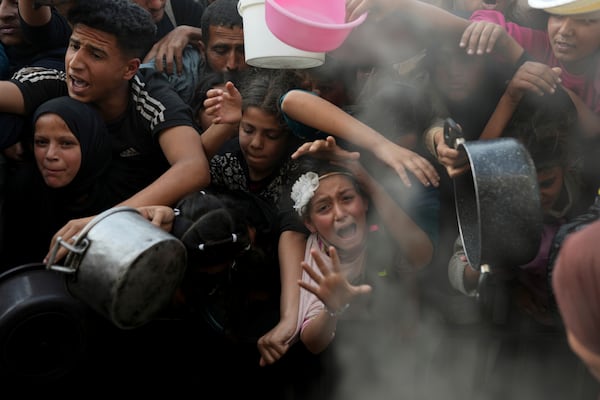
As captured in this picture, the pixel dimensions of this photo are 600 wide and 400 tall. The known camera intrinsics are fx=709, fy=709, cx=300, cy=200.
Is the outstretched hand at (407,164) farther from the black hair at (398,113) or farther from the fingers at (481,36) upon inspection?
the fingers at (481,36)

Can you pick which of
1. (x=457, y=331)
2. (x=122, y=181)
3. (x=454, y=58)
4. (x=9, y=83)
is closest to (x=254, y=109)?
(x=122, y=181)

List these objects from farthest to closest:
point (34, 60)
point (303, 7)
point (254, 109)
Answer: point (34, 60) → point (254, 109) → point (303, 7)

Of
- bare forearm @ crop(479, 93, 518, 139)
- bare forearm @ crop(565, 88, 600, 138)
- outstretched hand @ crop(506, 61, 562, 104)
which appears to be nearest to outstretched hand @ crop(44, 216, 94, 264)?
bare forearm @ crop(479, 93, 518, 139)

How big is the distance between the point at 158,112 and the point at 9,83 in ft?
1.84

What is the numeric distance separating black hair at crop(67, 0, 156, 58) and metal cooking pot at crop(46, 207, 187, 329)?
898 millimetres

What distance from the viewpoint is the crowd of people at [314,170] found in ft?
7.77

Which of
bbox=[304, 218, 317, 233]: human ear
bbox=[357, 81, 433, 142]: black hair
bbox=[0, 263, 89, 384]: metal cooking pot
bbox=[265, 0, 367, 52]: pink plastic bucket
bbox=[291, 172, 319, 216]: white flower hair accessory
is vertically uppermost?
bbox=[265, 0, 367, 52]: pink plastic bucket

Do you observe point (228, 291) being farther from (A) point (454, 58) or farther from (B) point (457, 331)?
(A) point (454, 58)

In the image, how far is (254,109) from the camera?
266cm

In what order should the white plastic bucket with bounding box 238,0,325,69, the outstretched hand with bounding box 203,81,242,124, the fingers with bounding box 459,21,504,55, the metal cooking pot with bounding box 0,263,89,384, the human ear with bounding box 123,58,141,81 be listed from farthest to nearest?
the human ear with bounding box 123,58,141,81, the outstretched hand with bounding box 203,81,242,124, the white plastic bucket with bounding box 238,0,325,69, the fingers with bounding box 459,21,504,55, the metal cooking pot with bounding box 0,263,89,384

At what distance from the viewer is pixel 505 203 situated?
6.46 ft

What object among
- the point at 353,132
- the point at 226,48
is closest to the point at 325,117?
the point at 353,132

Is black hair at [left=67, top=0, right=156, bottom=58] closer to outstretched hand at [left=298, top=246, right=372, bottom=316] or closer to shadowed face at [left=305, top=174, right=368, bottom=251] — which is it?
shadowed face at [left=305, top=174, right=368, bottom=251]

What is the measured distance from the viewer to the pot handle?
81.0 inches
